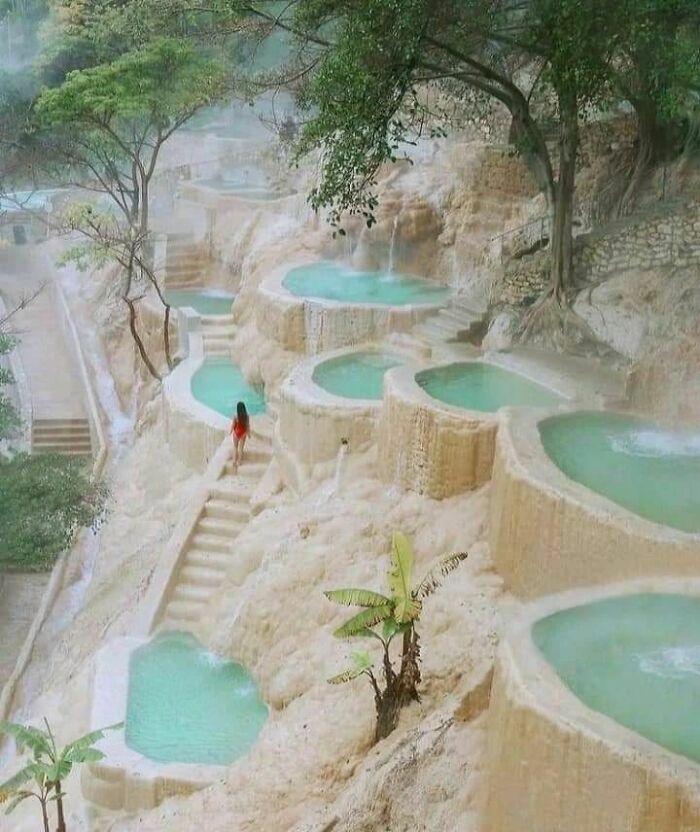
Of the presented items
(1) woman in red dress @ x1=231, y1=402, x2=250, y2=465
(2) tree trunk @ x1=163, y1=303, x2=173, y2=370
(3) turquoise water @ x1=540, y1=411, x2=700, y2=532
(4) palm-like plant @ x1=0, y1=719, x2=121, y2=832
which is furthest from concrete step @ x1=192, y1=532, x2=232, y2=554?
(2) tree trunk @ x1=163, y1=303, x2=173, y2=370

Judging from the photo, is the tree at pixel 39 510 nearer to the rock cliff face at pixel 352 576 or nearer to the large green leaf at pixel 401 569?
the rock cliff face at pixel 352 576

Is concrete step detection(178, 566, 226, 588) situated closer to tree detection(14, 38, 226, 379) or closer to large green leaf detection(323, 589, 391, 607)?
large green leaf detection(323, 589, 391, 607)

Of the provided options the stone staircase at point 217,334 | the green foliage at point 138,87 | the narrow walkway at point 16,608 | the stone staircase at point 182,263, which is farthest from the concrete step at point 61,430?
the green foliage at point 138,87

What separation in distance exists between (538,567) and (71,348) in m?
22.0

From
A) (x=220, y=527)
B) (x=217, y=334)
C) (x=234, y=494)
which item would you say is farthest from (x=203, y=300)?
(x=220, y=527)

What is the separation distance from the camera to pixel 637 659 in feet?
26.7

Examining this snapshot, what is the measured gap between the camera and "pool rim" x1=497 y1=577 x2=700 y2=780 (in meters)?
6.78

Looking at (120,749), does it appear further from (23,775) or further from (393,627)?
(393,627)

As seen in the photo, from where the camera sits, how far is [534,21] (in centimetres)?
1434

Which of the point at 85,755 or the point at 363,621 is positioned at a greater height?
the point at 363,621

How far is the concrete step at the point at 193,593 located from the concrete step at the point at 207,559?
364 millimetres

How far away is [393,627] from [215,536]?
649 cm

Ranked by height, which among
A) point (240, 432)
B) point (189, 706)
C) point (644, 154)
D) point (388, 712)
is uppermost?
point (644, 154)

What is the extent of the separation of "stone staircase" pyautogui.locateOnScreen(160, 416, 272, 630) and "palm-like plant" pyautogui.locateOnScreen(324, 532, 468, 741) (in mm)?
4887
